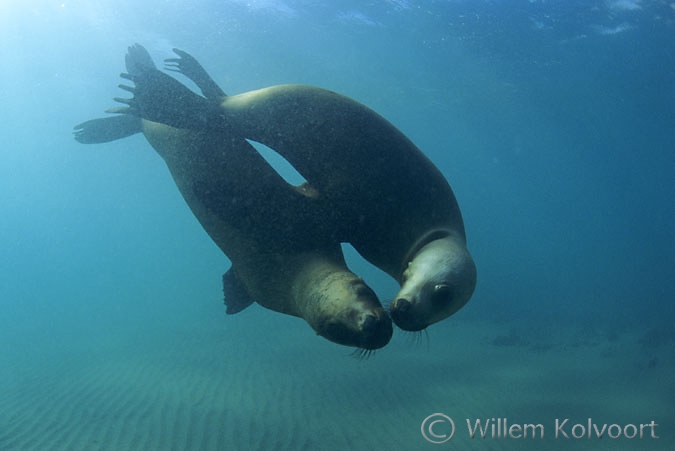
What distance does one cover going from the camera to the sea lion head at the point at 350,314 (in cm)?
212

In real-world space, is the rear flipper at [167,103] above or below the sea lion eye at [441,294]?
above

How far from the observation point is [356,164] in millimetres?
3012

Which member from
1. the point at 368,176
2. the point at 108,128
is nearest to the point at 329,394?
the point at 108,128

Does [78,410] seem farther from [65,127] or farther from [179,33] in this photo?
[65,127]

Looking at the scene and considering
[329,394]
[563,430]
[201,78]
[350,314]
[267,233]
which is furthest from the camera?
[329,394]

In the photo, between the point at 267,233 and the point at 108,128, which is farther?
the point at 108,128

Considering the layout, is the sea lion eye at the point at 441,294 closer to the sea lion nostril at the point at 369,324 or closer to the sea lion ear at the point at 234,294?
the sea lion nostril at the point at 369,324

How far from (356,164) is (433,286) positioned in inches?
42.5

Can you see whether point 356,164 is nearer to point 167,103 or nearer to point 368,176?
point 368,176

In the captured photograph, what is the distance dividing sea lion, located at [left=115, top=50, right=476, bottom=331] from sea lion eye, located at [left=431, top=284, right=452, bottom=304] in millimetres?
143

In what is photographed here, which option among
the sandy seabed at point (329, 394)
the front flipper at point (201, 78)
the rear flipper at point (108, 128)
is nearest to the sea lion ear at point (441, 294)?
the front flipper at point (201, 78)

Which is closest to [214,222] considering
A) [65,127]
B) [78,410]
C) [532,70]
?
[78,410]

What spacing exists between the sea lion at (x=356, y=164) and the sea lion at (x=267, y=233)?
5.5 inches

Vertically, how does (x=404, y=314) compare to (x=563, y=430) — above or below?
below
